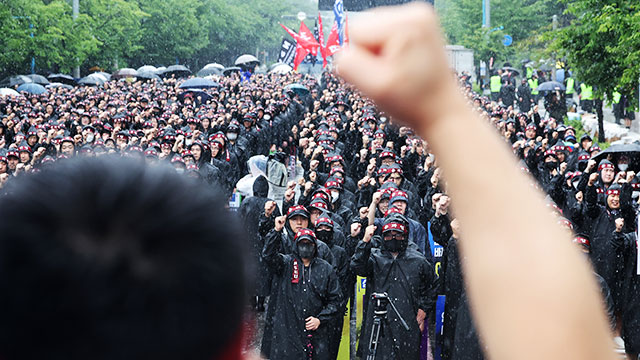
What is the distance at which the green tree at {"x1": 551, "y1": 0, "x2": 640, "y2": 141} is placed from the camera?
43.4 feet

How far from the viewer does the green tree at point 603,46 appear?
43.4 feet

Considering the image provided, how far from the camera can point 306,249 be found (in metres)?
7.71

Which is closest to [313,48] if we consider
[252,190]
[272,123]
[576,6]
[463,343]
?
[272,123]

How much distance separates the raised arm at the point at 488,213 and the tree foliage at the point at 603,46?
42.6 ft

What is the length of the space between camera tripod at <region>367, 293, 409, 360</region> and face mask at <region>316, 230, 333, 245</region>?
4.02 ft

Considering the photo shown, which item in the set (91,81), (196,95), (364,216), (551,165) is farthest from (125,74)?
(364,216)

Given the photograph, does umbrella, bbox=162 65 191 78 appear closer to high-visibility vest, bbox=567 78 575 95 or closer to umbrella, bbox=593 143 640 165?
high-visibility vest, bbox=567 78 575 95

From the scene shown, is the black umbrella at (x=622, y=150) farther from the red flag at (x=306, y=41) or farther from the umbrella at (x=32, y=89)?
the umbrella at (x=32, y=89)

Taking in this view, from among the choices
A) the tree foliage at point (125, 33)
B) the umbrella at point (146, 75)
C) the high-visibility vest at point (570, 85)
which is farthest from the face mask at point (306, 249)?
the umbrella at point (146, 75)

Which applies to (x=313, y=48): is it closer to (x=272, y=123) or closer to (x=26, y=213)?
(x=272, y=123)

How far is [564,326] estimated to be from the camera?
31.9 inches

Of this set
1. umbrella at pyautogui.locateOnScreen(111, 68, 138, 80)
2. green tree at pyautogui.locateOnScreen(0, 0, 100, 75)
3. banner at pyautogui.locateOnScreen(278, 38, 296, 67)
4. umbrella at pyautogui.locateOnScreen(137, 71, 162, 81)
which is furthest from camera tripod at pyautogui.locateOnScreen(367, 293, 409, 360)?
umbrella at pyautogui.locateOnScreen(111, 68, 138, 80)

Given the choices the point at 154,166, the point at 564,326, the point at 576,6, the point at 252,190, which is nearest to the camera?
the point at 564,326

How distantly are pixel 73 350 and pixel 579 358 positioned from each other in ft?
1.71
